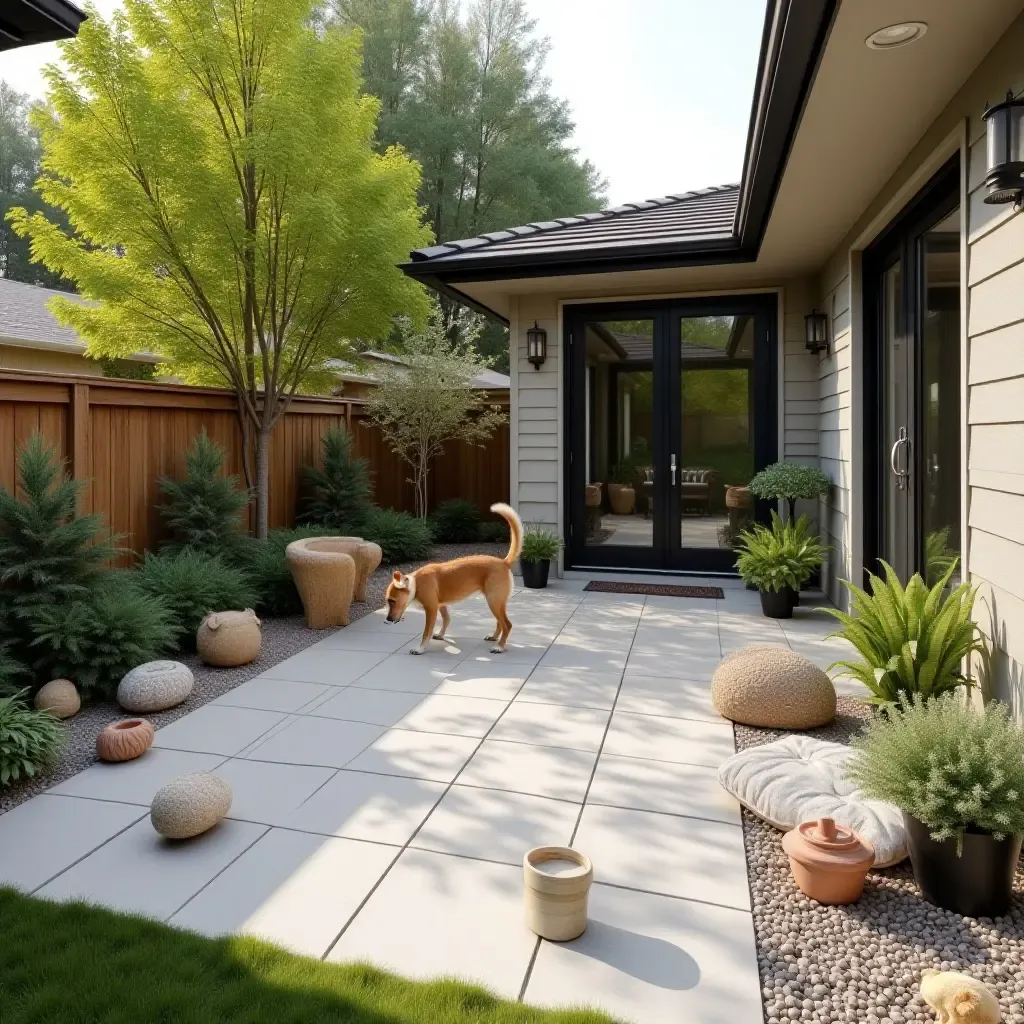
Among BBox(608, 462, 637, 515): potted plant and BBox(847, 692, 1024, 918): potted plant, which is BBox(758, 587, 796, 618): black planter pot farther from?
BBox(847, 692, 1024, 918): potted plant

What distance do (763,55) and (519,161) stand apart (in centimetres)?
1538

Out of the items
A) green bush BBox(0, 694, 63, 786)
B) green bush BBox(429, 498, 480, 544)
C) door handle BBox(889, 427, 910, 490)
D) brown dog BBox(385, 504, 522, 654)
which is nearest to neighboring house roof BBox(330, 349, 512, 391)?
green bush BBox(429, 498, 480, 544)

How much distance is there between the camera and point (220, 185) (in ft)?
20.2

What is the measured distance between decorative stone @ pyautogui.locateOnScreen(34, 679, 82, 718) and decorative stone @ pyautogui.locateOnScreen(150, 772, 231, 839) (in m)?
1.44

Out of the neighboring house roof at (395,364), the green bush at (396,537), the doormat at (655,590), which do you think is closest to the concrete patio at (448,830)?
the doormat at (655,590)

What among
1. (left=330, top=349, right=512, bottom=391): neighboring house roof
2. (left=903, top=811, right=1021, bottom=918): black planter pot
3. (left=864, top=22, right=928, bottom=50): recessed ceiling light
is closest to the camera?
(left=903, top=811, right=1021, bottom=918): black planter pot

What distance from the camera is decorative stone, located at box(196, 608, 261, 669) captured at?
462cm

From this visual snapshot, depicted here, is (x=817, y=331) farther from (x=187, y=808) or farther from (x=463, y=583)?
(x=187, y=808)

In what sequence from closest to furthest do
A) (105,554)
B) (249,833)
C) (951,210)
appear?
1. (249,833)
2. (951,210)
3. (105,554)

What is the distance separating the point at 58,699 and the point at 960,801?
3737mm

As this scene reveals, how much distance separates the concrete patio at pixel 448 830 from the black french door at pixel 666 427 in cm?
306

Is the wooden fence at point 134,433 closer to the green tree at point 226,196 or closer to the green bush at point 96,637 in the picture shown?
the green tree at point 226,196

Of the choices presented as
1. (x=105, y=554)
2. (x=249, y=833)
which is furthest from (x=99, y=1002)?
(x=105, y=554)

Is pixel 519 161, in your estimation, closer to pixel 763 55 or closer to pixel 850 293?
pixel 850 293
